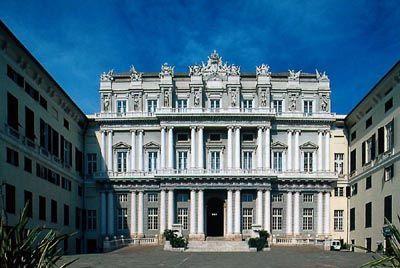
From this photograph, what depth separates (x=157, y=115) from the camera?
59.5m

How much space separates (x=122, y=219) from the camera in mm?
61031

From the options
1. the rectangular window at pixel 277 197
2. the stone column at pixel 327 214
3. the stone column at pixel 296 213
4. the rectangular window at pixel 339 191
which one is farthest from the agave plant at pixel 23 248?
the rectangular window at pixel 339 191

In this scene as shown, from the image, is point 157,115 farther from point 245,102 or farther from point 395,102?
point 395,102

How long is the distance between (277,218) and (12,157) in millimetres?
35604

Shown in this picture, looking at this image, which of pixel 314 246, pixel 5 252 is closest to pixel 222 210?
pixel 314 246

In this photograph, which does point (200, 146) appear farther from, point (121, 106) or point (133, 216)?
A: point (133, 216)

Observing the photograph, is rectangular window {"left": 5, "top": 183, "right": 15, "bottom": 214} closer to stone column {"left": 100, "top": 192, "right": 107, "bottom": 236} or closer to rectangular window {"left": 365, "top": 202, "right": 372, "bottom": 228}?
stone column {"left": 100, "top": 192, "right": 107, "bottom": 236}

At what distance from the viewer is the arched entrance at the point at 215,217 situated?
6256cm

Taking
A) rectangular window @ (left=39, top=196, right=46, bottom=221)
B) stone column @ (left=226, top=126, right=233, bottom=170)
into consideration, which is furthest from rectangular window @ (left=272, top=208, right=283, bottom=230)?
rectangular window @ (left=39, top=196, right=46, bottom=221)

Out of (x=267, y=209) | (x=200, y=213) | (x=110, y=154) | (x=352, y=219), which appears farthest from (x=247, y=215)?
(x=110, y=154)

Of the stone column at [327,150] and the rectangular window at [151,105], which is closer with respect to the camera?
the stone column at [327,150]

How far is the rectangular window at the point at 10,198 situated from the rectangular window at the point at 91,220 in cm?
2612

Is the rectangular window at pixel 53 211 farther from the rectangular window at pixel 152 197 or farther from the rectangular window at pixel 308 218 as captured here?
the rectangular window at pixel 308 218

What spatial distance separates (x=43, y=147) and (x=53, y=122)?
459 cm
